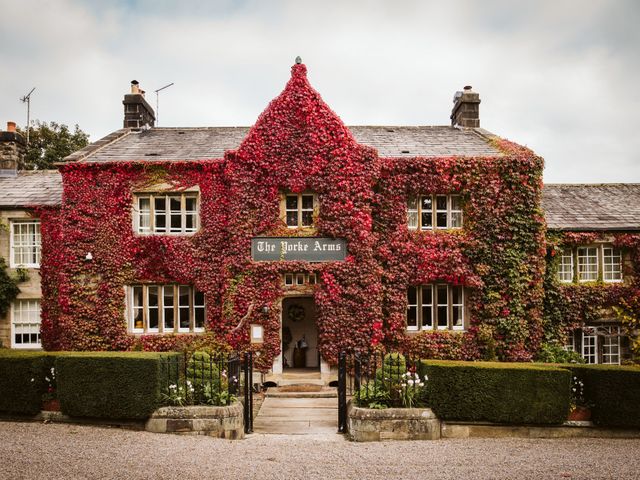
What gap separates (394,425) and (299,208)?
8.46 m

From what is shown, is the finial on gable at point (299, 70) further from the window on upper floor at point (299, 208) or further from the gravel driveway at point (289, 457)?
the gravel driveway at point (289, 457)

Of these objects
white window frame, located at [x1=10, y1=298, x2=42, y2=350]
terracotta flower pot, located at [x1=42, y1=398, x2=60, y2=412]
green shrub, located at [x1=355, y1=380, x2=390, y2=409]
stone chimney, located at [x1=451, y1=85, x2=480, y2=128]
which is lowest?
terracotta flower pot, located at [x1=42, y1=398, x2=60, y2=412]

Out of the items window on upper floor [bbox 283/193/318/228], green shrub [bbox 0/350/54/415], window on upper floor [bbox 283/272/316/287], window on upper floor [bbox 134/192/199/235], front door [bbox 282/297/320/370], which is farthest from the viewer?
front door [bbox 282/297/320/370]

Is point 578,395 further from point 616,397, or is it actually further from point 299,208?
point 299,208

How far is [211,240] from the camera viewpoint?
17.2m

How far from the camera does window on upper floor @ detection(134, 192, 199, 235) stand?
1755 centimetres

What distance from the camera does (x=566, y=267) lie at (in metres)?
18.7

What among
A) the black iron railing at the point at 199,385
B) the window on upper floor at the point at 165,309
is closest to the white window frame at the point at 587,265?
the black iron railing at the point at 199,385

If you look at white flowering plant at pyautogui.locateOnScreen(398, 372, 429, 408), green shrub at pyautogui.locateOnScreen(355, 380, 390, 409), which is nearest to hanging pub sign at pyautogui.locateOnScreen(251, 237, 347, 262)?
green shrub at pyautogui.locateOnScreen(355, 380, 390, 409)

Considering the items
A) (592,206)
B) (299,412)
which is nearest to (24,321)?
(299,412)

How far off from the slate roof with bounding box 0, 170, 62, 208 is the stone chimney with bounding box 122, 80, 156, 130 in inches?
150

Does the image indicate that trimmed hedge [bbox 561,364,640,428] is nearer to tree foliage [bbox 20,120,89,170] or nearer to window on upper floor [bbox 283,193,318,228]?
window on upper floor [bbox 283,193,318,228]

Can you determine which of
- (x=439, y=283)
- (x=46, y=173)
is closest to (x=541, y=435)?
(x=439, y=283)

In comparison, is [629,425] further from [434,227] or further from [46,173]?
[46,173]
